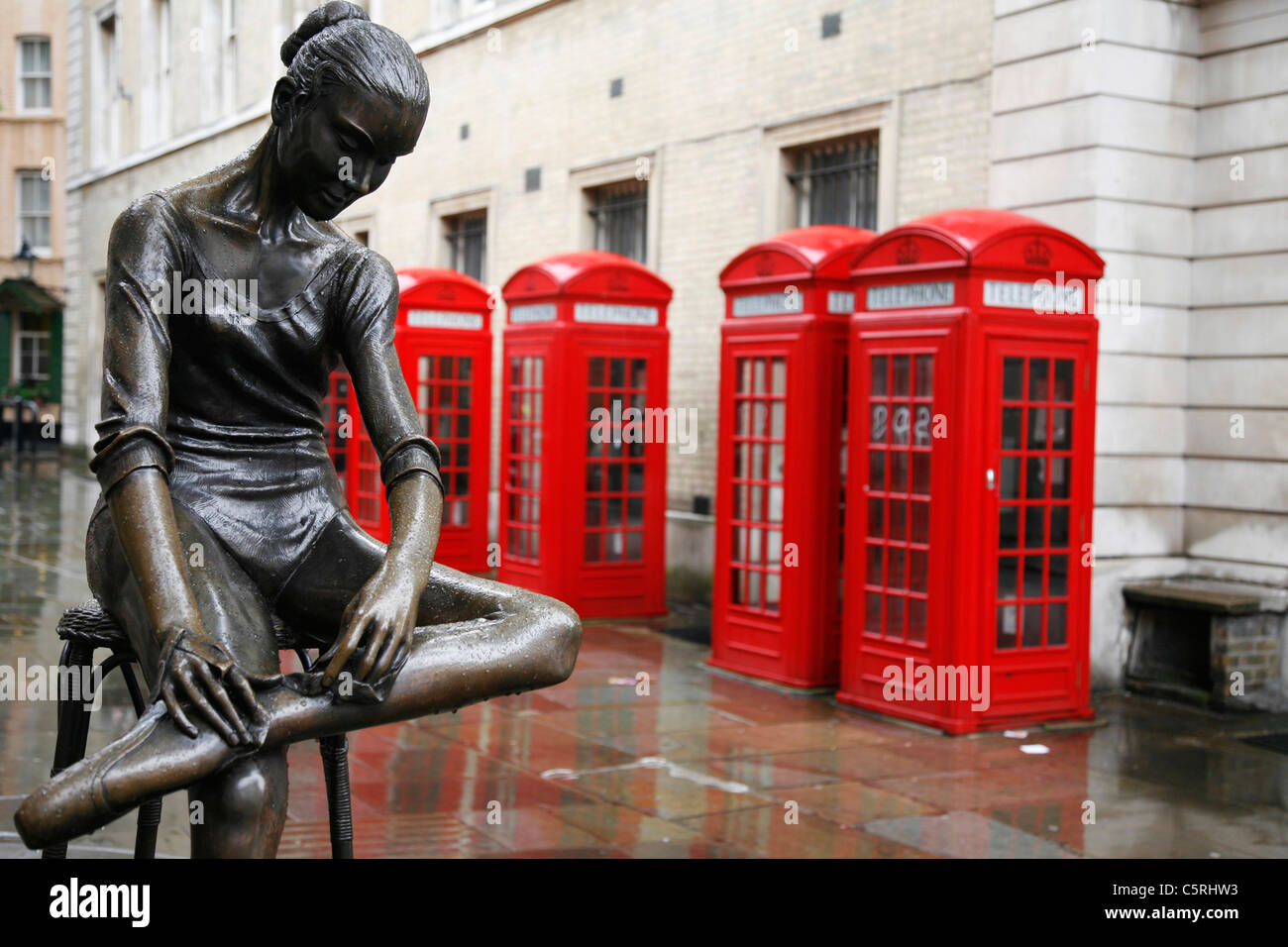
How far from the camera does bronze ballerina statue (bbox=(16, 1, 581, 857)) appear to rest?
223 centimetres

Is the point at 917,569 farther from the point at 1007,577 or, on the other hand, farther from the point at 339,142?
the point at 339,142

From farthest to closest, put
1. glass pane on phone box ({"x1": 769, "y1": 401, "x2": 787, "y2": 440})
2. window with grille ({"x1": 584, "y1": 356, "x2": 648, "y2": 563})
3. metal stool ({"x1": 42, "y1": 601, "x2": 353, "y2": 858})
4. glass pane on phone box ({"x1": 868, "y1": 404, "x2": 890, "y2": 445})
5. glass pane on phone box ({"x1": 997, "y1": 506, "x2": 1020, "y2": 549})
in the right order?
1. window with grille ({"x1": 584, "y1": 356, "x2": 648, "y2": 563})
2. glass pane on phone box ({"x1": 769, "y1": 401, "x2": 787, "y2": 440})
3. glass pane on phone box ({"x1": 868, "y1": 404, "x2": 890, "y2": 445})
4. glass pane on phone box ({"x1": 997, "y1": 506, "x2": 1020, "y2": 549})
5. metal stool ({"x1": 42, "y1": 601, "x2": 353, "y2": 858})

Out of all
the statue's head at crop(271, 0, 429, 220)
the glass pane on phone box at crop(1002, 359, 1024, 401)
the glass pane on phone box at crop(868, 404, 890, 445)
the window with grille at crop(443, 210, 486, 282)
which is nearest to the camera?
the statue's head at crop(271, 0, 429, 220)

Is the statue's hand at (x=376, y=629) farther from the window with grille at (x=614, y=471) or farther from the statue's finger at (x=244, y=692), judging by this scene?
the window with grille at (x=614, y=471)

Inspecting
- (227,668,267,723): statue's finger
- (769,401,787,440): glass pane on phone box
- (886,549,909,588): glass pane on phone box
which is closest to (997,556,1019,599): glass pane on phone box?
(886,549,909,588): glass pane on phone box

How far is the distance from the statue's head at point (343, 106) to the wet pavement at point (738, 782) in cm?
287

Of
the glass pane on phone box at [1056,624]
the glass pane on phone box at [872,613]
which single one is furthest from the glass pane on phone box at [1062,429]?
the glass pane on phone box at [872,613]

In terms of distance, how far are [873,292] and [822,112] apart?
3.40 meters

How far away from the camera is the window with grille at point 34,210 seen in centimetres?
3347

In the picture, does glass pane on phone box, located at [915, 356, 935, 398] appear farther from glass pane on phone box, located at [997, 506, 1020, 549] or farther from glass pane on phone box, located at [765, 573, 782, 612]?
glass pane on phone box, located at [765, 573, 782, 612]

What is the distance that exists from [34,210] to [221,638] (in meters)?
34.9

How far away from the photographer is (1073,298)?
7.36m

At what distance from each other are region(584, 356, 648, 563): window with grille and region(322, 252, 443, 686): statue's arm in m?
7.70

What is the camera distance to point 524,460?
11.1 meters
